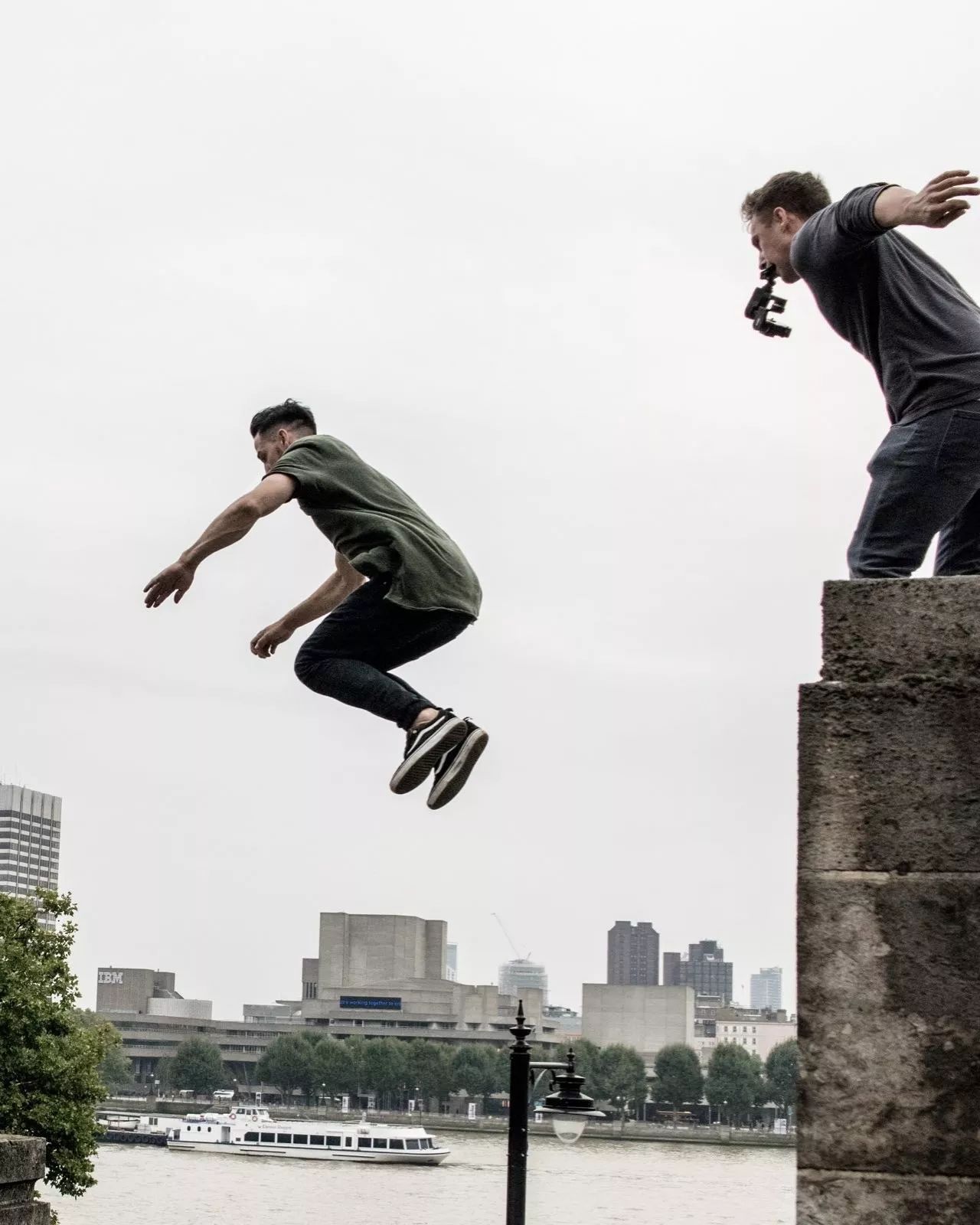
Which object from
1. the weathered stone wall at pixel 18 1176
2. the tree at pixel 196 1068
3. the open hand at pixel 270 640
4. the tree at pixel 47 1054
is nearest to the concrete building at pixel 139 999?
the tree at pixel 196 1068

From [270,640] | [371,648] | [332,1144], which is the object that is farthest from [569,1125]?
[332,1144]

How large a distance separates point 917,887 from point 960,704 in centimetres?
46

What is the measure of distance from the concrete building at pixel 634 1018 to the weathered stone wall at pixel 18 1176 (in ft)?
494

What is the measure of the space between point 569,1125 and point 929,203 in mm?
11702

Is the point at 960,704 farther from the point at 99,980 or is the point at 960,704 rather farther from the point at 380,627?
the point at 99,980

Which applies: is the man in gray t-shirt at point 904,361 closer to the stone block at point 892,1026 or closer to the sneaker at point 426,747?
the stone block at point 892,1026

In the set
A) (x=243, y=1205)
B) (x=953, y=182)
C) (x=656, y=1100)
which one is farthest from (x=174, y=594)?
(x=656, y=1100)

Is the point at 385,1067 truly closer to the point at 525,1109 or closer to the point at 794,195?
the point at 525,1109

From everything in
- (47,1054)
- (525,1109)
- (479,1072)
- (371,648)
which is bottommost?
(479,1072)

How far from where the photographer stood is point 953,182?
4.29m

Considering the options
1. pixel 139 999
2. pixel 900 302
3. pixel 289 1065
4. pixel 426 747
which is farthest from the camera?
pixel 139 999

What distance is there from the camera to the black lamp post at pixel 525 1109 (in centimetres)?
1188

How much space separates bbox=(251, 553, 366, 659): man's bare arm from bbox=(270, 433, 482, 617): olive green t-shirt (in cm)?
58

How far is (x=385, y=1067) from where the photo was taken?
14425cm
